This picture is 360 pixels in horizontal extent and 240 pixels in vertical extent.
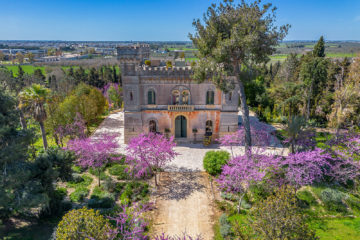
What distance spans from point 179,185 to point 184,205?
2754mm

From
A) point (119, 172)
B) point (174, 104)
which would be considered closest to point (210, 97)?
point (174, 104)

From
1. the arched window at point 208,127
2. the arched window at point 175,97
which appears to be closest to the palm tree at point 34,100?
the arched window at point 175,97

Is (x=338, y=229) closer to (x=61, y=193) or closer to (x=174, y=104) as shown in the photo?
(x=174, y=104)

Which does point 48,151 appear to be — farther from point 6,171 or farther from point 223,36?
point 223,36

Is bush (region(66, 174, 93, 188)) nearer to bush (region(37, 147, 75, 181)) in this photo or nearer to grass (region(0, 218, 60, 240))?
bush (region(37, 147, 75, 181))

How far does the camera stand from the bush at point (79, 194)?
17.2 meters

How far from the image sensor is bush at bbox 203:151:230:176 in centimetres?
2002

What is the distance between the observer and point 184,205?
16.9 metres

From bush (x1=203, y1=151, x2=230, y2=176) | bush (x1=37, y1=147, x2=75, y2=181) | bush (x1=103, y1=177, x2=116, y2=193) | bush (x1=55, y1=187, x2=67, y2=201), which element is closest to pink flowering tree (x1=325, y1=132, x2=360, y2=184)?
bush (x1=203, y1=151, x2=230, y2=176)

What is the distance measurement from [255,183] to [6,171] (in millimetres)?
15472

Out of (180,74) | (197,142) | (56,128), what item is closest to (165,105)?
(180,74)

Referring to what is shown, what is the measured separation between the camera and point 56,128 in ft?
86.3

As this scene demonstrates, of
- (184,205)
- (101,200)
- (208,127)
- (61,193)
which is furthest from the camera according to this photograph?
(208,127)

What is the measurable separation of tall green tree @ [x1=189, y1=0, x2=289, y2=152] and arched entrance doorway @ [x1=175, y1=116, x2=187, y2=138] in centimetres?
813
